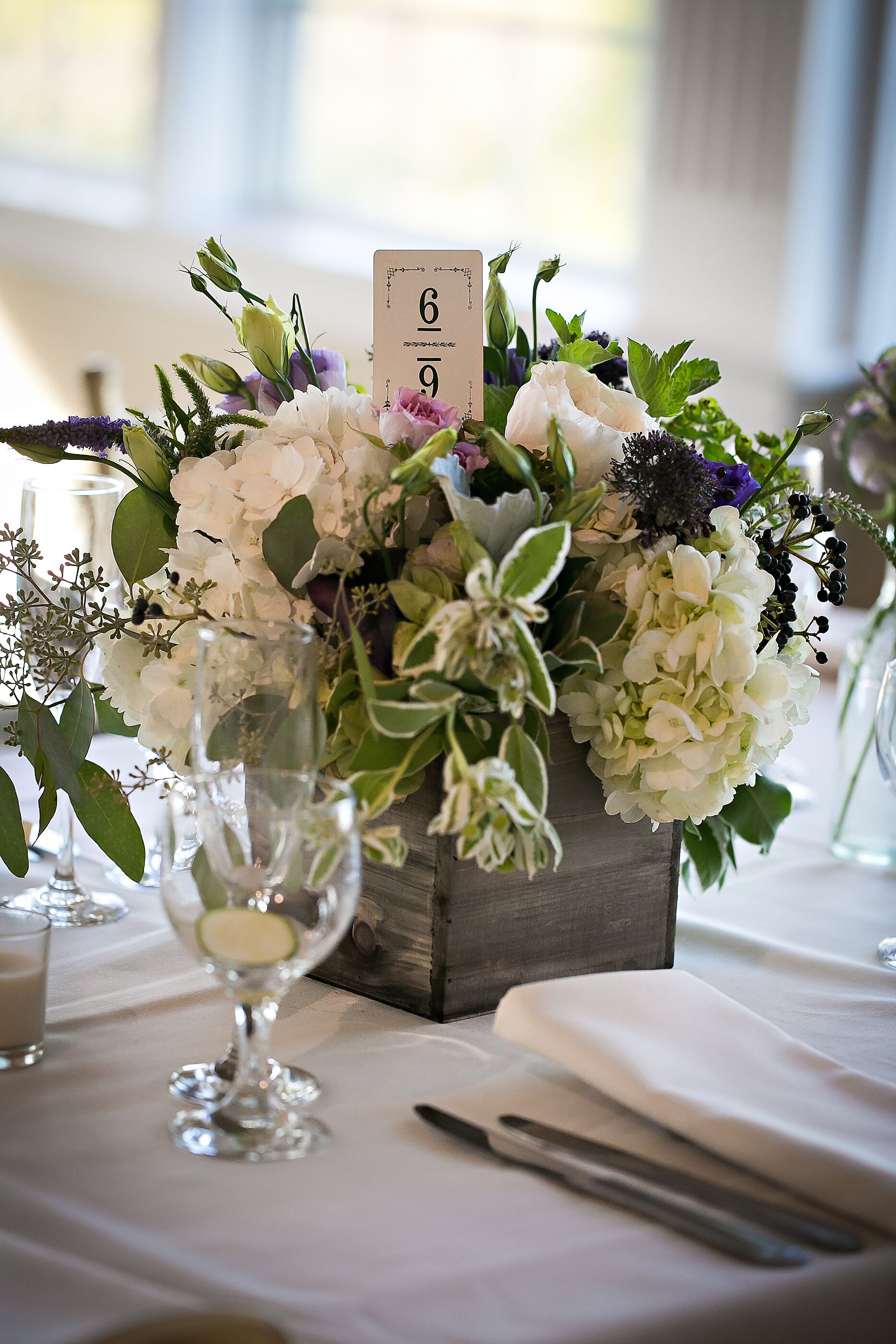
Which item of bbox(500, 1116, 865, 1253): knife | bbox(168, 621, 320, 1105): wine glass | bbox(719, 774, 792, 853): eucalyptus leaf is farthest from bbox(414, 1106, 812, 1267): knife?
bbox(719, 774, 792, 853): eucalyptus leaf

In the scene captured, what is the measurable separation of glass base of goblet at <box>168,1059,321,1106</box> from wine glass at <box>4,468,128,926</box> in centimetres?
30

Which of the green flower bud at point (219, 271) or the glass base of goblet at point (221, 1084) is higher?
the green flower bud at point (219, 271)

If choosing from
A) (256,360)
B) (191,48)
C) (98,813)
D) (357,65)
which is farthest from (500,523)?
(191,48)

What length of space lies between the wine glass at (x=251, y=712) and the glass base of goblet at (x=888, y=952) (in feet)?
1.57

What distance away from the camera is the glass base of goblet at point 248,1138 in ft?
2.19

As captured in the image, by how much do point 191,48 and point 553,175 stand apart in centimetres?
157

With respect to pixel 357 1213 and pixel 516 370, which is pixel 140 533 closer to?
pixel 516 370

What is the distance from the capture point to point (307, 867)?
2.19ft

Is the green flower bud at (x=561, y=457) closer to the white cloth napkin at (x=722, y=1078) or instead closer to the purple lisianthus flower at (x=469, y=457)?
the purple lisianthus flower at (x=469, y=457)

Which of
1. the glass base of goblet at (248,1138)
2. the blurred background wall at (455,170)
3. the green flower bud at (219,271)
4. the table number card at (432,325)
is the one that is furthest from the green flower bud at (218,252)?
the blurred background wall at (455,170)

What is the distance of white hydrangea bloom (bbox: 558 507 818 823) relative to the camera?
0.83 metres

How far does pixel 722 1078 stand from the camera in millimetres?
731

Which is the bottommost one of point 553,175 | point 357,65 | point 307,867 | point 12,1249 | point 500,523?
point 12,1249

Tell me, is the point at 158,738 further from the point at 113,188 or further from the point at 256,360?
the point at 113,188
